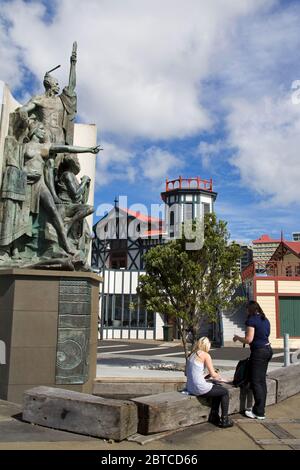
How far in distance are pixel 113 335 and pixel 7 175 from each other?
24720mm

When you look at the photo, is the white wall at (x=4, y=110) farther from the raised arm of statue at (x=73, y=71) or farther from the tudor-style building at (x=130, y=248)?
the tudor-style building at (x=130, y=248)

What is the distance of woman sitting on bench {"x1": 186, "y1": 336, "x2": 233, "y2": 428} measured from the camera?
17.4 ft

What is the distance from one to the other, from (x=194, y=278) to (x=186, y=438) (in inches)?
302

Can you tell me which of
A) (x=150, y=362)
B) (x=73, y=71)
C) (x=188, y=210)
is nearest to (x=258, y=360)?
(x=73, y=71)

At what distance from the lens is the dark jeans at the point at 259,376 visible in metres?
5.75

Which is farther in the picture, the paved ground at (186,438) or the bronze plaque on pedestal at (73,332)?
the bronze plaque on pedestal at (73,332)

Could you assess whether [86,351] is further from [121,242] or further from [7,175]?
[121,242]

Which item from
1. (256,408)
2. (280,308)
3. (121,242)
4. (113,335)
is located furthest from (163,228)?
(256,408)

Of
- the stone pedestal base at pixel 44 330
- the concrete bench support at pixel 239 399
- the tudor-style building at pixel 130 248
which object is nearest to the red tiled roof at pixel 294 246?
the tudor-style building at pixel 130 248

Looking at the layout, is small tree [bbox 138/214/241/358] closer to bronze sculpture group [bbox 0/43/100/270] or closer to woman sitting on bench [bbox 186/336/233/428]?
bronze sculpture group [bbox 0/43/100/270]

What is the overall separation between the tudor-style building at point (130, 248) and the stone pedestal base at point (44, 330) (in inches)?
621

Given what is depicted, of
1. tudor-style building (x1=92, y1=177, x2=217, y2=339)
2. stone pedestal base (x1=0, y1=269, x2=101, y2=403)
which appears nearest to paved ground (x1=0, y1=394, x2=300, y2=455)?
stone pedestal base (x1=0, y1=269, x2=101, y2=403)

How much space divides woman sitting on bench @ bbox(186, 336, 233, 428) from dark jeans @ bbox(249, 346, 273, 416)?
571mm

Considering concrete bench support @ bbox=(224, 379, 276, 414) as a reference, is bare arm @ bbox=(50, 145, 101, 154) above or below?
above
